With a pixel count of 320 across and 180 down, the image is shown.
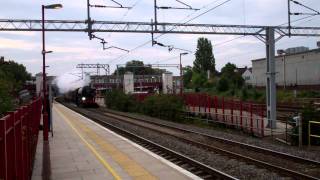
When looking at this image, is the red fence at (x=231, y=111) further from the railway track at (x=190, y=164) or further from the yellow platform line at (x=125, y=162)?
the yellow platform line at (x=125, y=162)

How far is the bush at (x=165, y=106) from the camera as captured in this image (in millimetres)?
41812

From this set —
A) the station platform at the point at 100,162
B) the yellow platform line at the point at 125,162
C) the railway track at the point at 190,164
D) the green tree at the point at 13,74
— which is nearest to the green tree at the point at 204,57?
the green tree at the point at 13,74

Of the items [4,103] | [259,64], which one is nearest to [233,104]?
[4,103]

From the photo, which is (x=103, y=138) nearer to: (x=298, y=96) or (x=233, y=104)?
(x=233, y=104)

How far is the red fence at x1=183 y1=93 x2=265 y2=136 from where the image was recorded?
2727 cm

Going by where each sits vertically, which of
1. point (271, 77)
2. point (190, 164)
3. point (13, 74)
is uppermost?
point (13, 74)

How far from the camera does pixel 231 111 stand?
31.2 meters

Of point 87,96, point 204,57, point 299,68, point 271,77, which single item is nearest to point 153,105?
point 271,77

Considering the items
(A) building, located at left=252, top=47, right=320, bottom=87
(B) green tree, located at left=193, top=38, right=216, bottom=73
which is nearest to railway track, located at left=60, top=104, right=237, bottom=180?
(A) building, located at left=252, top=47, right=320, bottom=87

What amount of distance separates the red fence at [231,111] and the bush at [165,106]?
3.02ft

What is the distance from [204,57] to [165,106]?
7912 cm

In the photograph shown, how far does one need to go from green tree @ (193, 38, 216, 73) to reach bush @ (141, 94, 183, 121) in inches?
2756

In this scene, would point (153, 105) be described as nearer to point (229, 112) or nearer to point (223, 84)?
point (229, 112)

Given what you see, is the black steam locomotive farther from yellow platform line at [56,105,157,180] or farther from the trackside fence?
yellow platform line at [56,105,157,180]
